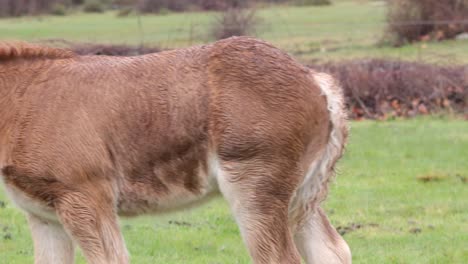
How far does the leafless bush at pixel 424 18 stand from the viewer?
24859mm

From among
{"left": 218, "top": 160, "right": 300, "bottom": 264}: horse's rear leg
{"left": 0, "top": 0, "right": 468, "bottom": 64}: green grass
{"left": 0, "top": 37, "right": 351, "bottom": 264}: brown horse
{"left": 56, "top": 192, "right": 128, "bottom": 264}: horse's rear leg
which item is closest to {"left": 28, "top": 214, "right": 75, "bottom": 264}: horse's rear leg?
{"left": 0, "top": 37, "right": 351, "bottom": 264}: brown horse

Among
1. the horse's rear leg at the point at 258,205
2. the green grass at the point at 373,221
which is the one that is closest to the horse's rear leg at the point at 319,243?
the horse's rear leg at the point at 258,205

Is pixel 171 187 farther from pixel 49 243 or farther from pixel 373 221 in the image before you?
pixel 373 221

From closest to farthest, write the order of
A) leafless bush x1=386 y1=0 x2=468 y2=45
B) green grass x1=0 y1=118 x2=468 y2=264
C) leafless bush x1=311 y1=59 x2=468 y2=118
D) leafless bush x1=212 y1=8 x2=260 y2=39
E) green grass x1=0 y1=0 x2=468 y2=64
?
green grass x1=0 y1=118 x2=468 y2=264 < leafless bush x1=311 y1=59 x2=468 y2=118 < leafless bush x1=212 y1=8 x2=260 y2=39 < green grass x1=0 y1=0 x2=468 y2=64 < leafless bush x1=386 y1=0 x2=468 y2=45

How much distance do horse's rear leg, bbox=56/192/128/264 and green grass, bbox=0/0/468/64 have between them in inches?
522

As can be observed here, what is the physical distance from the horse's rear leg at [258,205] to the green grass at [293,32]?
13.0 meters

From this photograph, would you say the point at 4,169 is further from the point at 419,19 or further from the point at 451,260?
the point at 419,19

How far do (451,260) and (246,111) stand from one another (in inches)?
110

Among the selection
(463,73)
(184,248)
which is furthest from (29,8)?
(184,248)

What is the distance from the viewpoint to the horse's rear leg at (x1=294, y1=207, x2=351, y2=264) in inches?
266

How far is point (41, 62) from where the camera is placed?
6.83 m

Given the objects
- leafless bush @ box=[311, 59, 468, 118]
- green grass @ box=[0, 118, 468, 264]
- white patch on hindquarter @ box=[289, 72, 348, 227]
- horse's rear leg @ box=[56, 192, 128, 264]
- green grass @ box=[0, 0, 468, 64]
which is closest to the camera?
horse's rear leg @ box=[56, 192, 128, 264]

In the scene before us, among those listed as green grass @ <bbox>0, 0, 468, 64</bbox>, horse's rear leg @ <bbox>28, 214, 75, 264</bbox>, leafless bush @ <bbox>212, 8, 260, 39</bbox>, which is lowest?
green grass @ <bbox>0, 0, 468, 64</bbox>

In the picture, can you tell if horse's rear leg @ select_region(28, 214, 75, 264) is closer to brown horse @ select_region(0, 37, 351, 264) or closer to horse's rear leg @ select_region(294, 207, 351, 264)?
brown horse @ select_region(0, 37, 351, 264)
